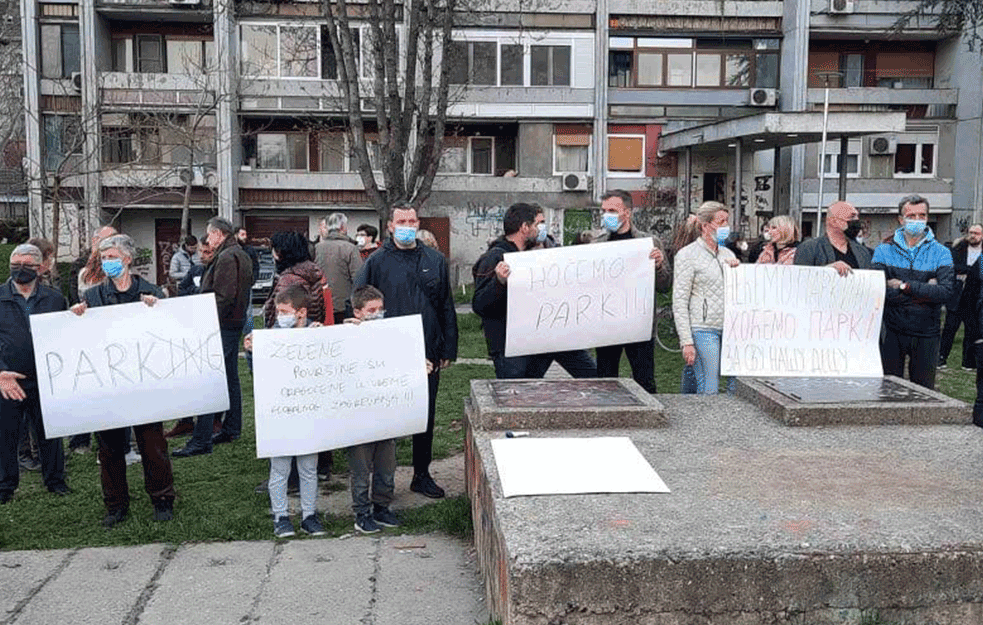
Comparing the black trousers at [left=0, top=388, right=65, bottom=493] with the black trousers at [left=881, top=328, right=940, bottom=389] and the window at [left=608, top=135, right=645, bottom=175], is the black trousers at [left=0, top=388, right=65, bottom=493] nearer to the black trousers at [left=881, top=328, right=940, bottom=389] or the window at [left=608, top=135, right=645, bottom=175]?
the black trousers at [left=881, top=328, right=940, bottom=389]

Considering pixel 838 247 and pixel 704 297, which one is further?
pixel 838 247

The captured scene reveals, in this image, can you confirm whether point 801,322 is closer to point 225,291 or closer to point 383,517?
point 383,517

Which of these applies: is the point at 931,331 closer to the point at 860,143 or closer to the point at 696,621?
the point at 696,621

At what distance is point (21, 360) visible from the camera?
23.7 ft

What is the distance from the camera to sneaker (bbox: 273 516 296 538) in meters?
6.25

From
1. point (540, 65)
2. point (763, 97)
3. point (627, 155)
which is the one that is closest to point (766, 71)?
point (763, 97)

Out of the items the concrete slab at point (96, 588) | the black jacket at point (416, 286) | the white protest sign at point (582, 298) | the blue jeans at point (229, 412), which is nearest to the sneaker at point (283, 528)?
the concrete slab at point (96, 588)

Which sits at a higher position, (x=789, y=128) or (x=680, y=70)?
(x=680, y=70)

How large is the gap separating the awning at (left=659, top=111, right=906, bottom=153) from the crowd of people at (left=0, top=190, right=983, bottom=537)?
16.7 m

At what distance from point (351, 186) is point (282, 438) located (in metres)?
27.9

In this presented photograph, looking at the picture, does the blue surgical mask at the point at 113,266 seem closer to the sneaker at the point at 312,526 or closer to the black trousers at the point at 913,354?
the sneaker at the point at 312,526

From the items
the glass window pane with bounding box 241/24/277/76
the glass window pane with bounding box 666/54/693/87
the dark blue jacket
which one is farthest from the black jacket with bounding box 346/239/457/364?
the glass window pane with bounding box 666/54/693/87

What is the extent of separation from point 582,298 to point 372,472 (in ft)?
6.65

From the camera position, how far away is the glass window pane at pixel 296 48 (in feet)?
108
